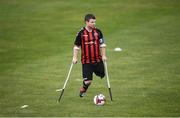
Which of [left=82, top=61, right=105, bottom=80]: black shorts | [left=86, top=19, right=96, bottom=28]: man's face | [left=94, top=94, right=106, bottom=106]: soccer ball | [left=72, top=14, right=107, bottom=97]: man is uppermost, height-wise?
[left=86, top=19, right=96, bottom=28]: man's face

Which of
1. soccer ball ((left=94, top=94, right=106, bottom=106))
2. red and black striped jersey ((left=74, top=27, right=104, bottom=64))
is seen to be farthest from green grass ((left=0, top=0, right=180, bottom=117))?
red and black striped jersey ((left=74, top=27, right=104, bottom=64))

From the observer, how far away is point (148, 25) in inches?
1128

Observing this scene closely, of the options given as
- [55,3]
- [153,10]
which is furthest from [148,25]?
[55,3]

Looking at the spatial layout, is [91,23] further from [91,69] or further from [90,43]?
[91,69]

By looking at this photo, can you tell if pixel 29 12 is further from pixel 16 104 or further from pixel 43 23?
pixel 16 104

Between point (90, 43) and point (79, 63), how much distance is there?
5993mm

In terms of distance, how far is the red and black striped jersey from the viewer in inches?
616

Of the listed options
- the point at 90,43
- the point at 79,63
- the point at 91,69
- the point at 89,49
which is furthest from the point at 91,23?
the point at 79,63

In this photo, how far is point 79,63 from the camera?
21625mm

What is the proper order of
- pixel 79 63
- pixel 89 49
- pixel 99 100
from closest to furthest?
1. pixel 99 100
2. pixel 89 49
3. pixel 79 63

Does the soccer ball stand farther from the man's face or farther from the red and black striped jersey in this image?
the man's face

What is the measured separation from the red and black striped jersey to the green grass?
136cm

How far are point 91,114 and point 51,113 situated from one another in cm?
116

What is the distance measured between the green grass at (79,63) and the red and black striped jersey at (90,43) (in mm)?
1355
